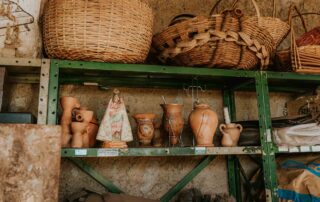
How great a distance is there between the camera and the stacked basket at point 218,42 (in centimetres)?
130

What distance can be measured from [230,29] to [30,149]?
3.08ft

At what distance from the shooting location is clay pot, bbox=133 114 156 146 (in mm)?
1365

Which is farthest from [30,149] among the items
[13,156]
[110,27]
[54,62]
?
[110,27]

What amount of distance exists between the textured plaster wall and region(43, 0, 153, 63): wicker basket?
474 millimetres

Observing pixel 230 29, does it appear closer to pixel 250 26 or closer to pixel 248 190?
pixel 250 26

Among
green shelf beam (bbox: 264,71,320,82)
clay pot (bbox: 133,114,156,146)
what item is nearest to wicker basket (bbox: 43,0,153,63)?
clay pot (bbox: 133,114,156,146)

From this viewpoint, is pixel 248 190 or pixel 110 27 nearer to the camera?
pixel 110 27

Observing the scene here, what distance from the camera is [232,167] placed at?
6.10ft

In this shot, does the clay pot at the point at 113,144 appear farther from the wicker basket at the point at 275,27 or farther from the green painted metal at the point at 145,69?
the wicker basket at the point at 275,27

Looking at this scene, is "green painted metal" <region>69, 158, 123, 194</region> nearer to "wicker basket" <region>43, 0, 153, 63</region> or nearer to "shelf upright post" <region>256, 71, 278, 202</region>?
"wicker basket" <region>43, 0, 153, 63</region>

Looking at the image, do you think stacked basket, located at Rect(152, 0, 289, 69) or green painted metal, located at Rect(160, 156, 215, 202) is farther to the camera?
green painted metal, located at Rect(160, 156, 215, 202)

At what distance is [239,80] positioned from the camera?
171 cm

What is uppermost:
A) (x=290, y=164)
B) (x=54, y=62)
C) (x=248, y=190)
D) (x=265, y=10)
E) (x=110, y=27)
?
(x=265, y=10)

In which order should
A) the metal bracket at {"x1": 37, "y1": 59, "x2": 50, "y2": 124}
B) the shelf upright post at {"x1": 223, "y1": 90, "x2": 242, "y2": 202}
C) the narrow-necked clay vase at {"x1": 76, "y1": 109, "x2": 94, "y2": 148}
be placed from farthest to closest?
the shelf upright post at {"x1": 223, "y1": 90, "x2": 242, "y2": 202}
the narrow-necked clay vase at {"x1": 76, "y1": 109, "x2": 94, "y2": 148}
the metal bracket at {"x1": 37, "y1": 59, "x2": 50, "y2": 124}
